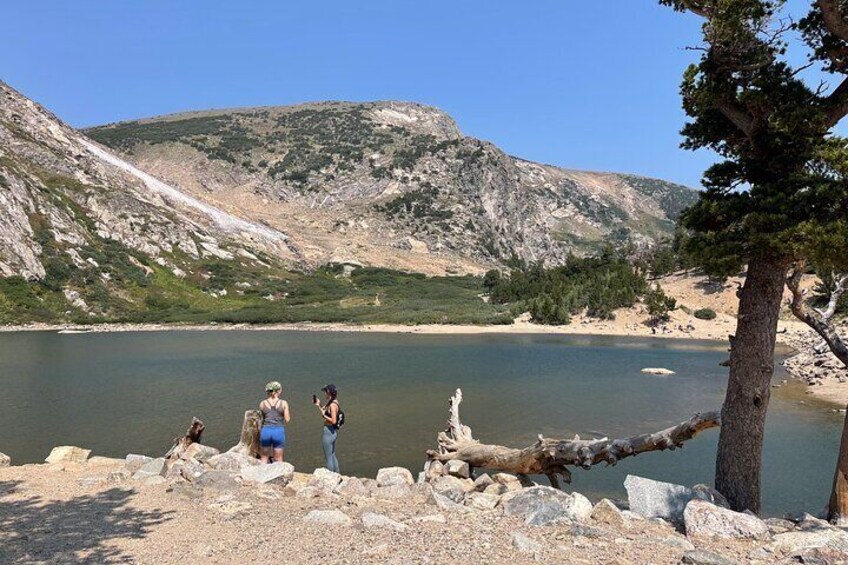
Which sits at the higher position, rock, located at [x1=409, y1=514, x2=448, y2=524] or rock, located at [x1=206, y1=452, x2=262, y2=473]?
rock, located at [x1=409, y1=514, x2=448, y2=524]

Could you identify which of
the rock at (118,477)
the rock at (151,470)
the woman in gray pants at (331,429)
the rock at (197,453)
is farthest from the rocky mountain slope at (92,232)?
the woman in gray pants at (331,429)

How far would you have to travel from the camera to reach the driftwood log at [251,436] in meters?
13.7

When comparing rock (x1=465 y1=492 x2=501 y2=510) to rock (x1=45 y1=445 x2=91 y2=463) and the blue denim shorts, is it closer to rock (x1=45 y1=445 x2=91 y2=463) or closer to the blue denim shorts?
the blue denim shorts

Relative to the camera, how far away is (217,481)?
10633 millimetres

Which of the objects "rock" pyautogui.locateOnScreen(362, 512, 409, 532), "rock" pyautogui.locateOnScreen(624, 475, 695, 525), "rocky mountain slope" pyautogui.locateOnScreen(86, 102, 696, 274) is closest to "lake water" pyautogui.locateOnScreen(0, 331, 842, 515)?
"rock" pyautogui.locateOnScreen(624, 475, 695, 525)

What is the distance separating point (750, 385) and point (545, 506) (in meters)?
4.28

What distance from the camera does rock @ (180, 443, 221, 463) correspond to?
13.3m

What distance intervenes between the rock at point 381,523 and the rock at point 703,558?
3.90 meters

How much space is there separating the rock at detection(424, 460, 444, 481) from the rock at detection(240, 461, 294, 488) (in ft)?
12.3

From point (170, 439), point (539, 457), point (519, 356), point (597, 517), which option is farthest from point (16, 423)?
point (519, 356)

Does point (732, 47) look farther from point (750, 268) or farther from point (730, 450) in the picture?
point (730, 450)

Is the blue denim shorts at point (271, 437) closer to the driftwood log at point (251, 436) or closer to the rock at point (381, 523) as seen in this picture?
the driftwood log at point (251, 436)

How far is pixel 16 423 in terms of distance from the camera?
71.4 ft

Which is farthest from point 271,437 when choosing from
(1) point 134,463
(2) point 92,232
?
(2) point 92,232
